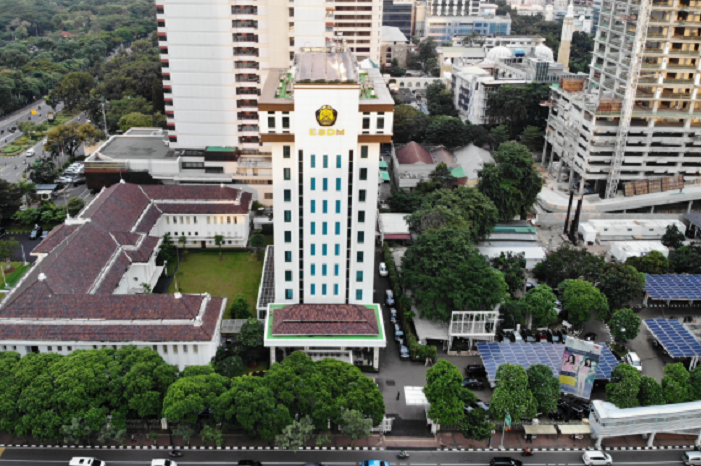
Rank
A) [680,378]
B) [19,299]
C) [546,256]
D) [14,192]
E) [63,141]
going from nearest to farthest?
[680,378], [19,299], [546,256], [14,192], [63,141]

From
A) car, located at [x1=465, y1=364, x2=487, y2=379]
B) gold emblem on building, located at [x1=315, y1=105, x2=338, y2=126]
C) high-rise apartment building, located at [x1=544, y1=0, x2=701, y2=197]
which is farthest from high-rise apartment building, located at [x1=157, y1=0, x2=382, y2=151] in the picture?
car, located at [x1=465, y1=364, x2=487, y2=379]

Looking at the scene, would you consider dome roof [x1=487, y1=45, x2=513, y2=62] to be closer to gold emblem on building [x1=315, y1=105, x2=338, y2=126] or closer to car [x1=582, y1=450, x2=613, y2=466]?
gold emblem on building [x1=315, y1=105, x2=338, y2=126]

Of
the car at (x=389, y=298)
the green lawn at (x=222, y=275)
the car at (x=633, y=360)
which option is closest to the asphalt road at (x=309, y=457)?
the car at (x=633, y=360)

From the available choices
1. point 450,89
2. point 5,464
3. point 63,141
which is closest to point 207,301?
point 5,464

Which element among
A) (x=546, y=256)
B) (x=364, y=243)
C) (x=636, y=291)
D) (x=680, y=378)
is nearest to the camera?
(x=680, y=378)

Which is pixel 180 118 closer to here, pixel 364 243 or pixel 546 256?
pixel 364 243

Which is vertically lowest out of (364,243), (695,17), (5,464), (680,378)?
(5,464)

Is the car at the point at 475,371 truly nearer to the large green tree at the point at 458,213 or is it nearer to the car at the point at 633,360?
the car at the point at 633,360
